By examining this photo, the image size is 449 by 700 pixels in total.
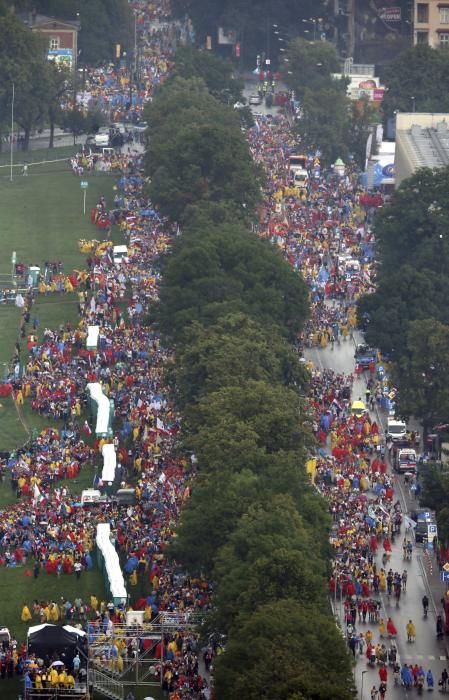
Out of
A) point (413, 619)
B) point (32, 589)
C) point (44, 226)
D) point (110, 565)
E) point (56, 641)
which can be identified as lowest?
point (413, 619)

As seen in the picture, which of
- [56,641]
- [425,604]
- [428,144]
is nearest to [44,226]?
[428,144]

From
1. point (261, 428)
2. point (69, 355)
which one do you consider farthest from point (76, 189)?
point (261, 428)

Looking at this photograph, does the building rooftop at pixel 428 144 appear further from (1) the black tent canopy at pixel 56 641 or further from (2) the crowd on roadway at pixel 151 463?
(1) the black tent canopy at pixel 56 641

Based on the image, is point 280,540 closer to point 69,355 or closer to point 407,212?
point 69,355

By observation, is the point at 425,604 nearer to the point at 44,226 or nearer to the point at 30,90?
the point at 44,226

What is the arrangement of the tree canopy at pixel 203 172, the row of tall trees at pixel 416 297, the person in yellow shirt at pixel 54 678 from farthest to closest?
the tree canopy at pixel 203 172 < the row of tall trees at pixel 416 297 < the person in yellow shirt at pixel 54 678

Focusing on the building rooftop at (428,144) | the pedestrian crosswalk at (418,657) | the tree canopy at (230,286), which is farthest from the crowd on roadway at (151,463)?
the building rooftop at (428,144)
